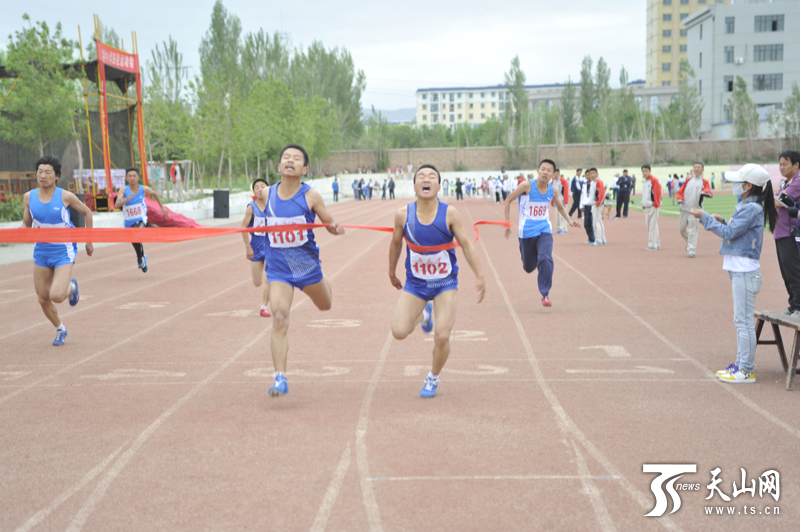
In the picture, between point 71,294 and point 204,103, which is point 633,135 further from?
point 71,294

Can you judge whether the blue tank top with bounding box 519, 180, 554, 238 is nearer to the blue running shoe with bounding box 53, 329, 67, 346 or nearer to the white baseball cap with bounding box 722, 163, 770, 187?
the white baseball cap with bounding box 722, 163, 770, 187

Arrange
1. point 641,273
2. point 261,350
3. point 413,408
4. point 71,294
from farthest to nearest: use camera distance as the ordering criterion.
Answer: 1. point 641,273
2. point 71,294
3. point 261,350
4. point 413,408

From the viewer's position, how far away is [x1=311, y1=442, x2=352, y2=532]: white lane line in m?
3.80

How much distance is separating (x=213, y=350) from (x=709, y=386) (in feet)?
16.4

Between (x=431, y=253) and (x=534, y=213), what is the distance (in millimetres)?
5234


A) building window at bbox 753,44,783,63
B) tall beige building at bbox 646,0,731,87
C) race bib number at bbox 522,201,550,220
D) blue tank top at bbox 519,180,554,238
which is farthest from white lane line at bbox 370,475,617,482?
tall beige building at bbox 646,0,731,87

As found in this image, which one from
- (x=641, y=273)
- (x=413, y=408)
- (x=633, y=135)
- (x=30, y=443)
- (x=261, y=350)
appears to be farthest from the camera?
(x=633, y=135)

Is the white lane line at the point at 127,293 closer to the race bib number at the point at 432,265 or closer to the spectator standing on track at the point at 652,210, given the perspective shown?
the race bib number at the point at 432,265

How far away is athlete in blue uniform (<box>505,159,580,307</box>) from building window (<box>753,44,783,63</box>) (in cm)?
8825

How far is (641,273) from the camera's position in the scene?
14.5 metres

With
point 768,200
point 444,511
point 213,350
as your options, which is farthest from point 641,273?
point 444,511

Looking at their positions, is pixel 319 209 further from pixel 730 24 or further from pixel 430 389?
pixel 730 24

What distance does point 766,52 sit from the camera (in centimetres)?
8719

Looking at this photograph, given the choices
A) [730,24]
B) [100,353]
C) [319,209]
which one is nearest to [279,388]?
[319,209]
